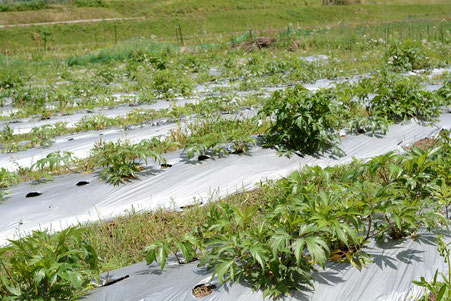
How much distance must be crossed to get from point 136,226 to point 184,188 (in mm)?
669

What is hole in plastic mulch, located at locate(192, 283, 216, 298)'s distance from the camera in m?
2.07

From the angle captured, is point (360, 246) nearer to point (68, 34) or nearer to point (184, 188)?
point (184, 188)

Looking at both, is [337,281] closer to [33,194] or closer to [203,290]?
[203,290]

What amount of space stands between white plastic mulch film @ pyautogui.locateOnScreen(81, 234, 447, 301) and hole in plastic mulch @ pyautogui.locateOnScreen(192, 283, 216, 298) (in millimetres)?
21

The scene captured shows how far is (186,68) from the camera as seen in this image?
10633 millimetres

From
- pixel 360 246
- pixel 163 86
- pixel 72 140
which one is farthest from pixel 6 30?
pixel 360 246

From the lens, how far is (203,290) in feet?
6.93

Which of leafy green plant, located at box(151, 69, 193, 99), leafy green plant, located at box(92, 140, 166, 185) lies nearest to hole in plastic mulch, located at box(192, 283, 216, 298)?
leafy green plant, located at box(92, 140, 166, 185)

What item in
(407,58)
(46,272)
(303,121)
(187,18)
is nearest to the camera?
(46,272)

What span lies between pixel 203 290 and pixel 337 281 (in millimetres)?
696

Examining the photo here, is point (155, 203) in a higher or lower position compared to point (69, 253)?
lower

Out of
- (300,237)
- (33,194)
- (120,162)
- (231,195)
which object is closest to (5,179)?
(33,194)

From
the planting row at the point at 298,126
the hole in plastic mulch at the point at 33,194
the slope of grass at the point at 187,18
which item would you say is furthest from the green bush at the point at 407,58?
the slope of grass at the point at 187,18

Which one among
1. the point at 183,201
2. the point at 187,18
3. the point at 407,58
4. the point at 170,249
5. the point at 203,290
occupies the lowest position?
the point at 183,201
